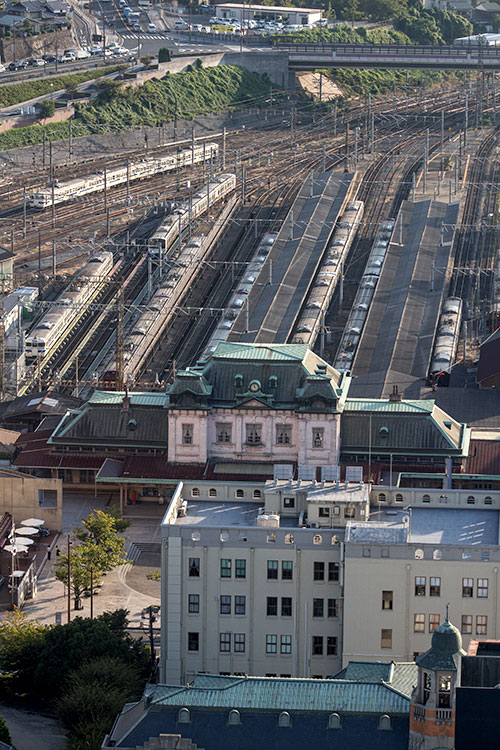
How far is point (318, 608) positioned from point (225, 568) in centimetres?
595

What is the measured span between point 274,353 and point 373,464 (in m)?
11.4

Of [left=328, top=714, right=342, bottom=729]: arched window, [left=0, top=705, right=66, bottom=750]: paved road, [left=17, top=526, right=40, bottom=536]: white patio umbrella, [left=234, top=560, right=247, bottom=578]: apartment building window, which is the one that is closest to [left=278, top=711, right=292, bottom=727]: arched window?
[left=328, top=714, right=342, bottom=729]: arched window

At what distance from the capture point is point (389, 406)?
153 meters

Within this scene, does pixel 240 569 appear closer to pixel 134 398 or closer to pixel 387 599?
pixel 387 599

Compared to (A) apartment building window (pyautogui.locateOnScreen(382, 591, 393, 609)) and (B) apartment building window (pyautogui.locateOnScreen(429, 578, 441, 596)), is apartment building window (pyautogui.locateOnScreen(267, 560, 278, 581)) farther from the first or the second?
(B) apartment building window (pyautogui.locateOnScreen(429, 578, 441, 596))

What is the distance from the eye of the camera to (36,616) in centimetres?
12988

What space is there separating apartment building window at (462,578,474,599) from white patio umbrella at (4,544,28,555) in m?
34.5

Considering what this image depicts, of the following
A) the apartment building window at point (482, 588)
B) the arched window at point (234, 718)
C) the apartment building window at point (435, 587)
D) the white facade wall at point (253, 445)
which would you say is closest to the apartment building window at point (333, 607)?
the apartment building window at point (435, 587)

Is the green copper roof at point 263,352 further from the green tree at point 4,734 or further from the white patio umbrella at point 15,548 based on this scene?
the green tree at point 4,734

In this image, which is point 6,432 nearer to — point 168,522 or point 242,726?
point 168,522

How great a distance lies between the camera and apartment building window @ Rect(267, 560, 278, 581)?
117 metres

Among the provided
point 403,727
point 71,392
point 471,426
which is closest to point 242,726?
point 403,727

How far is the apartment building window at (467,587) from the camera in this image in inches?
4478

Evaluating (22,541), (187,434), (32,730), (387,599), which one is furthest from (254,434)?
(32,730)
